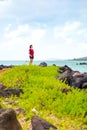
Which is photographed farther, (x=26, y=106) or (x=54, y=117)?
(x=26, y=106)

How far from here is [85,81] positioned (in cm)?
2405

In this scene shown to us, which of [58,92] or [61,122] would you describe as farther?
[58,92]

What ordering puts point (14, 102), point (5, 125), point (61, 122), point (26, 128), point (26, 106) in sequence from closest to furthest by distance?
point (5, 125)
point (26, 128)
point (61, 122)
point (26, 106)
point (14, 102)

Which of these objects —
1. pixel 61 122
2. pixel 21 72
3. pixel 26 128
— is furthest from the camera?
pixel 21 72

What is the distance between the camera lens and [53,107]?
16953 millimetres

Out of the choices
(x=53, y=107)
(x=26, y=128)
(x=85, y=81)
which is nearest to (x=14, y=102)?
(x=53, y=107)

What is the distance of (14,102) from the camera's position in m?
18.0

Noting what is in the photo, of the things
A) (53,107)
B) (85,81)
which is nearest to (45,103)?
(53,107)

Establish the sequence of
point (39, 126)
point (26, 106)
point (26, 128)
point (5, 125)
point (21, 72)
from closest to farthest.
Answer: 1. point (5, 125)
2. point (39, 126)
3. point (26, 128)
4. point (26, 106)
5. point (21, 72)

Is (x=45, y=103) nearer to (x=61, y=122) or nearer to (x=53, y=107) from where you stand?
(x=53, y=107)

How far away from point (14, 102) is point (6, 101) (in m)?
0.60

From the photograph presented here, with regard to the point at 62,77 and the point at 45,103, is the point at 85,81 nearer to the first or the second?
the point at 62,77

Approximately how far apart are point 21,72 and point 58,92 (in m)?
7.66

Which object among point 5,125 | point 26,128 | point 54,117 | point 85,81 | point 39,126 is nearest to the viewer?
point 5,125
